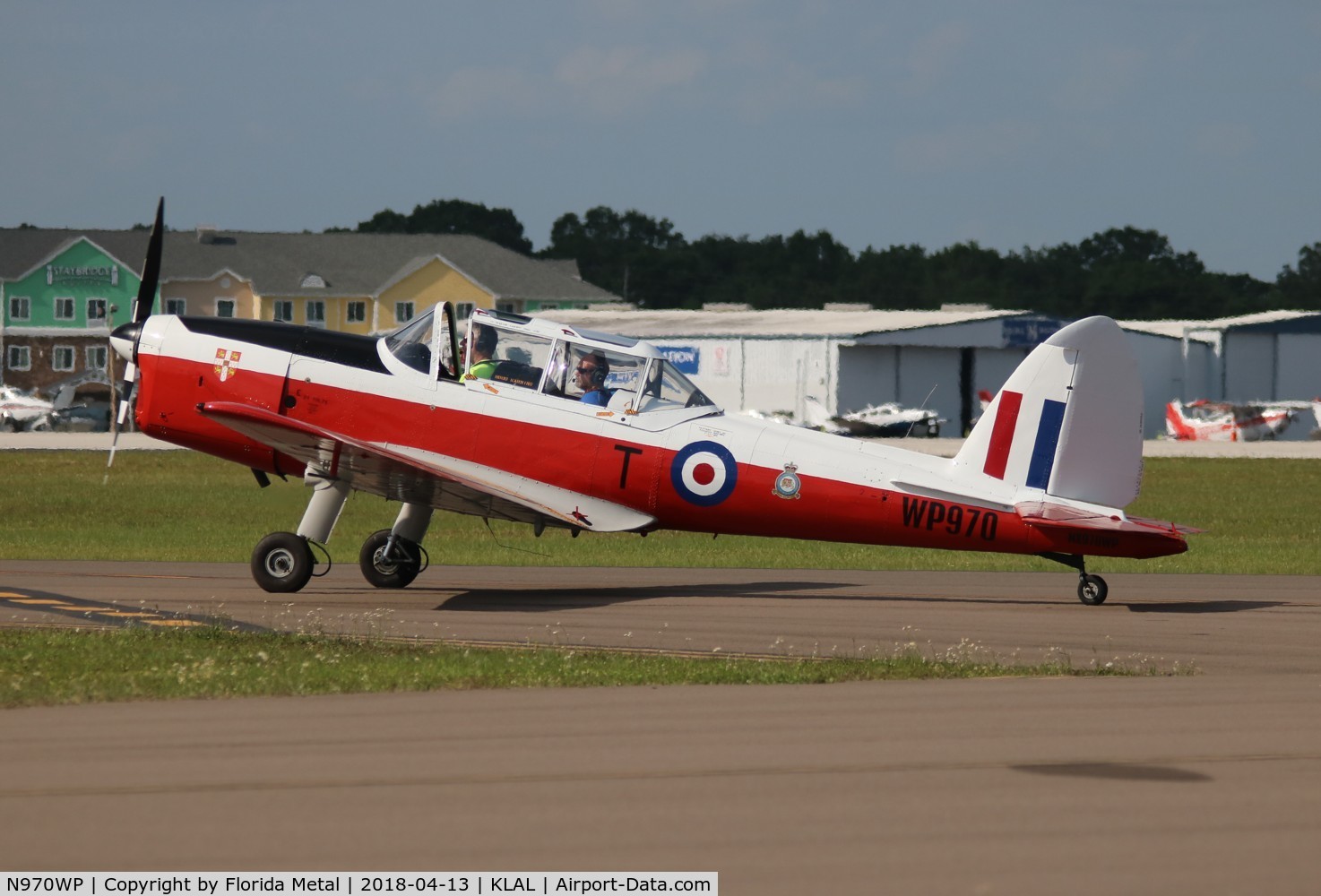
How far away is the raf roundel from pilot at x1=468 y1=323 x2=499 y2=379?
189cm

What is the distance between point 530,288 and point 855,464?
88940 mm

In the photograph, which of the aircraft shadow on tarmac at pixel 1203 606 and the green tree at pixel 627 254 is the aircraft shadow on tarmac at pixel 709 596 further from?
the green tree at pixel 627 254

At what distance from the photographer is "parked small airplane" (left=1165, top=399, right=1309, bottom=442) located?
61.3 metres

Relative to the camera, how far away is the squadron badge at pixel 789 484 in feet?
44.7

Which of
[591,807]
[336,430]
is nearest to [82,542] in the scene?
[336,430]

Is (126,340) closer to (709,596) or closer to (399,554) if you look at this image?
(399,554)

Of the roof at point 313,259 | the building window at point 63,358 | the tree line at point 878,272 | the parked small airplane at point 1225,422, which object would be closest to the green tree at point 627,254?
the tree line at point 878,272

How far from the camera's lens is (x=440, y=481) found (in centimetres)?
1351

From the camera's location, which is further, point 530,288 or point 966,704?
point 530,288

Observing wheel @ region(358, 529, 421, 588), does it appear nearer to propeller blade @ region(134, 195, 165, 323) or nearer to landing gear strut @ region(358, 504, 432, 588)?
landing gear strut @ region(358, 504, 432, 588)

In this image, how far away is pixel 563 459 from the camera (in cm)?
1387

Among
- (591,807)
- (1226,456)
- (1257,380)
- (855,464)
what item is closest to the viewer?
(591,807)

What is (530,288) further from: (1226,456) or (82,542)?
(82,542)

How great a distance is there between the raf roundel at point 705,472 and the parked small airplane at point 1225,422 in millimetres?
51749
